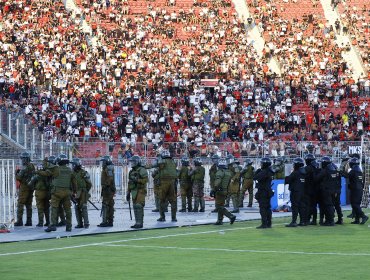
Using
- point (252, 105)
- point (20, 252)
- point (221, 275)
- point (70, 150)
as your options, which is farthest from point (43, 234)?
point (252, 105)

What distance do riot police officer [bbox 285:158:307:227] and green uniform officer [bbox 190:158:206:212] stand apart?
6.53 meters

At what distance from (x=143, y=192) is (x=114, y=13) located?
33.7 meters

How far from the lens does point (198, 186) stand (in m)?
30.9

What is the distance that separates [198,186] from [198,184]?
0.32 m

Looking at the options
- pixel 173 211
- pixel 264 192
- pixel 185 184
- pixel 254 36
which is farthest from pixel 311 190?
pixel 254 36

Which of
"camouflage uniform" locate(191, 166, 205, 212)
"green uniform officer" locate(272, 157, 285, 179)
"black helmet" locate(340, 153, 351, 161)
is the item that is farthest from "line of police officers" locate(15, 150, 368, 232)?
"green uniform officer" locate(272, 157, 285, 179)

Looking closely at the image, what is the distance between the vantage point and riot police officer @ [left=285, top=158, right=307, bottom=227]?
80.4 ft

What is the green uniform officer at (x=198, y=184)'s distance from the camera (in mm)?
30953

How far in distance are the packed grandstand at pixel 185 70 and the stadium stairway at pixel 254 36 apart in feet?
0.63

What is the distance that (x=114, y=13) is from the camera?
57.3 m

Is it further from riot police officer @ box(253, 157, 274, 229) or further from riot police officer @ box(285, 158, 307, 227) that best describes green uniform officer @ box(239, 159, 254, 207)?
riot police officer @ box(253, 157, 274, 229)

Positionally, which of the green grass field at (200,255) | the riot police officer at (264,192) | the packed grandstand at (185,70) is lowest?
the green grass field at (200,255)

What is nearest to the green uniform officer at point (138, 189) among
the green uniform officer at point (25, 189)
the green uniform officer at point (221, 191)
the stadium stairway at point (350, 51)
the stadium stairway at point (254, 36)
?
the green uniform officer at point (221, 191)

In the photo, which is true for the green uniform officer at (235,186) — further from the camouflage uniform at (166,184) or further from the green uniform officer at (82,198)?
the green uniform officer at (82,198)
